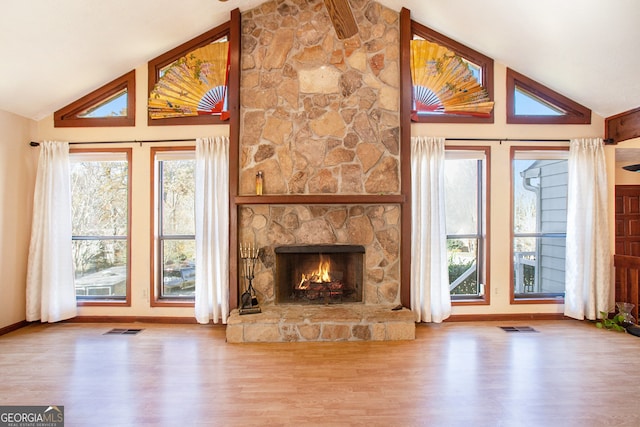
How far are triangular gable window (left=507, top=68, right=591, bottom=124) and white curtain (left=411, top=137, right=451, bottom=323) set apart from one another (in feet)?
3.68

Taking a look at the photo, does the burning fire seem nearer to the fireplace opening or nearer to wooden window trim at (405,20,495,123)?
the fireplace opening

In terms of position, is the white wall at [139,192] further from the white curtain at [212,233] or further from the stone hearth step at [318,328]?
the stone hearth step at [318,328]

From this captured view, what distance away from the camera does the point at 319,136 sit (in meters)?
4.02

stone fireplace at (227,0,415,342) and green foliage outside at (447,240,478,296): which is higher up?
stone fireplace at (227,0,415,342)

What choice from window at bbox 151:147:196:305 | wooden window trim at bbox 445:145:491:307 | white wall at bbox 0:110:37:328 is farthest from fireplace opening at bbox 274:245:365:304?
white wall at bbox 0:110:37:328

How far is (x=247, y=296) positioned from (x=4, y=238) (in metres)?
2.89

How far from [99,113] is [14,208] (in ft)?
4.90

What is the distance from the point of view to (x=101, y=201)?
4301 mm

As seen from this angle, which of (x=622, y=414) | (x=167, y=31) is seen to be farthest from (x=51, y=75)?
(x=622, y=414)

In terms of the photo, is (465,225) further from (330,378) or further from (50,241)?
(50,241)

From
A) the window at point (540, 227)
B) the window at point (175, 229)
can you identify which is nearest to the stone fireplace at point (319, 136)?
the window at point (175, 229)

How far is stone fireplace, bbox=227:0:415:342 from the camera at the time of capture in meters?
4.00

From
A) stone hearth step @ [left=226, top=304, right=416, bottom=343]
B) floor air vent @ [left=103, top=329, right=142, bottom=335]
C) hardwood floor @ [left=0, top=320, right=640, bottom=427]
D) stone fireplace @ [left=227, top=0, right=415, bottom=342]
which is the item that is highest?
stone fireplace @ [left=227, top=0, right=415, bottom=342]

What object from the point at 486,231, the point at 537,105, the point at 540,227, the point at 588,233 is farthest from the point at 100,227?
the point at 588,233
